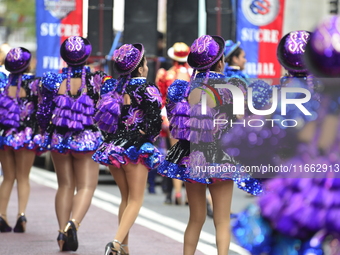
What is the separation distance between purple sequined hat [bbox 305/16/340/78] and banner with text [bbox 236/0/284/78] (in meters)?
10.7

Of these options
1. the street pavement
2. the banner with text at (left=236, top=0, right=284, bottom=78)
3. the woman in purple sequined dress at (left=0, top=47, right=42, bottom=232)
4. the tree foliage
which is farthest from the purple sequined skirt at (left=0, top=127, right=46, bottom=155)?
the tree foliage

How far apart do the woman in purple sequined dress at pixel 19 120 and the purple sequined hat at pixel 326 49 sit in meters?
5.56

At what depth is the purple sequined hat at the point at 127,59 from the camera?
6.93m

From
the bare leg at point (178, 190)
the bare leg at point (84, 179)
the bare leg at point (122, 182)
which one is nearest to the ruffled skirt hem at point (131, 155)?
the bare leg at point (122, 182)

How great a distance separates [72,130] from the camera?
25.9 ft

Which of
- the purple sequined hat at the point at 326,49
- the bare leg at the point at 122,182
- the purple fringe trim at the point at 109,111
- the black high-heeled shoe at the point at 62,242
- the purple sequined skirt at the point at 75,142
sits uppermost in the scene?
the purple sequined hat at the point at 326,49

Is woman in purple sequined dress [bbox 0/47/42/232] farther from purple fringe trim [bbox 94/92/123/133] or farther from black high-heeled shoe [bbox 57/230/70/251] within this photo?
purple fringe trim [bbox 94/92/123/133]

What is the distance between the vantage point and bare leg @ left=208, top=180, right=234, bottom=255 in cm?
612

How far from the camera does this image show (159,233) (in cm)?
908

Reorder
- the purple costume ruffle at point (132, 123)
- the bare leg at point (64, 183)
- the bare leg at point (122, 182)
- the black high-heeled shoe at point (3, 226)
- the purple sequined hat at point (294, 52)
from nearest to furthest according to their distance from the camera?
the purple sequined hat at point (294, 52)
the purple costume ruffle at point (132, 123)
the bare leg at point (122, 182)
the bare leg at point (64, 183)
the black high-heeled shoe at point (3, 226)

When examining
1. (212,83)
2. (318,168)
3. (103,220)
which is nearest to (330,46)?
(318,168)

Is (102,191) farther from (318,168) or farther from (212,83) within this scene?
(318,168)

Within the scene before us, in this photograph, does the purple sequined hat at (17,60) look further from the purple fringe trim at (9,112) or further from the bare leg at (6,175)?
the bare leg at (6,175)

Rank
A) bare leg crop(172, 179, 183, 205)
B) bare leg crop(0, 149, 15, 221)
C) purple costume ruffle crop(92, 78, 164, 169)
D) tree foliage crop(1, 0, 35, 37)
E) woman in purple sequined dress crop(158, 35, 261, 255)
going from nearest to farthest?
1. woman in purple sequined dress crop(158, 35, 261, 255)
2. purple costume ruffle crop(92, 78, 164, 169)
3. bare leg crop(0, 149, 15, 221)
4. bare leg crop(172, 179, 183, 205)
5. tree foliage crop(1, 0, 35, 37)
